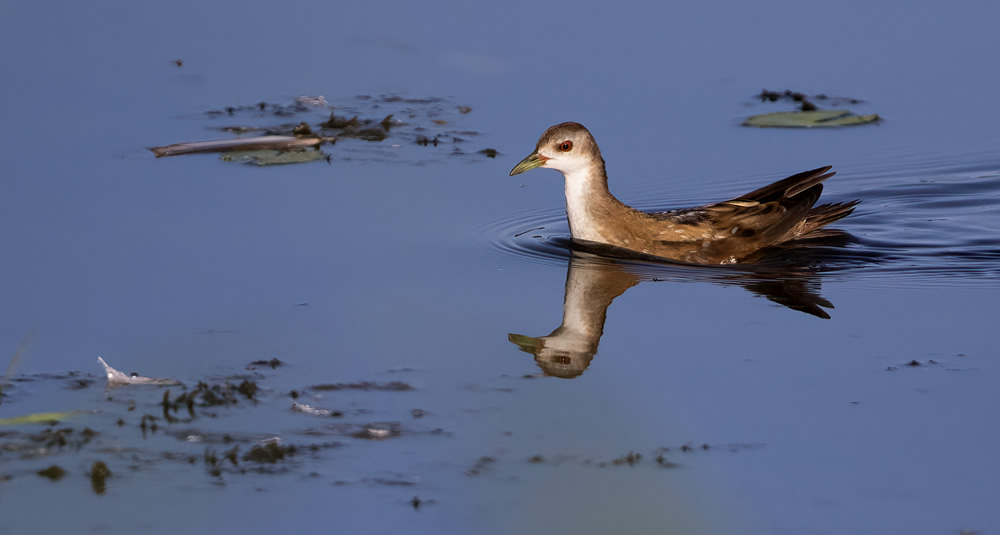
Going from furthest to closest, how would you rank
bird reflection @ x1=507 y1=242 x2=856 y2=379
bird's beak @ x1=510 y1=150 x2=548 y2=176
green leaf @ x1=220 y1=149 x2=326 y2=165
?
green leaf @ x1=220 y1=149 x2=326 y2=165, bird's beak @ x1=510 y1=150 x2=548 y2=176, bird reflection @ x1=507 y1=242 x2=856 y2=379

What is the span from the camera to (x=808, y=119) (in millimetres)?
11359

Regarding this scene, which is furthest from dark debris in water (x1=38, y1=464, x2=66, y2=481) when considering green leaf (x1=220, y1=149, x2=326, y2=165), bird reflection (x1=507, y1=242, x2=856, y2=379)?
green leaf (x1=220, y1=149, x2=326, y2=165)

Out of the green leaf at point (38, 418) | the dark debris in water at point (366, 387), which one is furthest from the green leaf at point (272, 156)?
the green leaf at point (38, 418)

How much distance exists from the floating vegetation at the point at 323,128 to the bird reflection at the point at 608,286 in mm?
1877

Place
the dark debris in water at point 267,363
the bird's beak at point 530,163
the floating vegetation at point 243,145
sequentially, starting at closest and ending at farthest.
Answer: the dark debris in water at point 267,363 < the bird's beak at point 530,163 < the floating vegetation at point 243,145

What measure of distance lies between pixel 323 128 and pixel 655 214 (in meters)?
3.16

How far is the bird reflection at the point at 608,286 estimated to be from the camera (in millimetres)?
6949

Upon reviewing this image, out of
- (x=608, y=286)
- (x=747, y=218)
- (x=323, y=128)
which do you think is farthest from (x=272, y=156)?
(x=747, y=218)

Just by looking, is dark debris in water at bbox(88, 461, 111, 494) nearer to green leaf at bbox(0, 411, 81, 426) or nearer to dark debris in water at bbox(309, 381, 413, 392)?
green leaf at bbox(0, 411, 81, 426)

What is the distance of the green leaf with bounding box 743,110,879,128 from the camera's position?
1123cm

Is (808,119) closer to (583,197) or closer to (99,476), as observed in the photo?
(583,197)

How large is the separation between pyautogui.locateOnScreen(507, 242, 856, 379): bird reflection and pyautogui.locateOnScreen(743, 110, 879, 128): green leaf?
1.94m

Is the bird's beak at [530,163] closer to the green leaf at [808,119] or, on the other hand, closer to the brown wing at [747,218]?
the brown wing at [747,218]

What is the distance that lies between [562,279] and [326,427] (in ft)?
10.5
